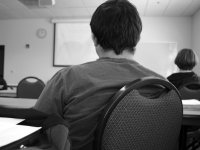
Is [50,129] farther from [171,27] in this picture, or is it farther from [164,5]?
[171,27]

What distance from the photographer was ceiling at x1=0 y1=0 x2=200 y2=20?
4.69 metres

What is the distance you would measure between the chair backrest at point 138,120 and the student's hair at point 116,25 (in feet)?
0.89

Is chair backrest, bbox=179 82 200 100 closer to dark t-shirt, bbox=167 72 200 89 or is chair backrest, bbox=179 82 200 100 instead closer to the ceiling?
dark t-shirt, bbox=167 72 200 89

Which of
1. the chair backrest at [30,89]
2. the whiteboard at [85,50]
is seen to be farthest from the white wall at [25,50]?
the chair backrest at [30,89]

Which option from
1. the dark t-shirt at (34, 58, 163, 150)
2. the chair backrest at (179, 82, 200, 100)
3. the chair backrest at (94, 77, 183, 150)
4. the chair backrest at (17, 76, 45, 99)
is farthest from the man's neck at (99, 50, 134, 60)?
the chair backrest at (17, 76, 45, 99)

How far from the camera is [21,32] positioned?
629 centimetres

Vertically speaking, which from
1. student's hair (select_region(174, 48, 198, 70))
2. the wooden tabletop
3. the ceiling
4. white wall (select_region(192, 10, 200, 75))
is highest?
the ceiling

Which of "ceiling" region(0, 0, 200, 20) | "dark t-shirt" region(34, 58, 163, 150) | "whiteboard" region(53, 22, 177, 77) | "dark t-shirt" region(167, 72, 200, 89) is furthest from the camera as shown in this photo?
"whiteboard" region(53, 22, 177, 77)

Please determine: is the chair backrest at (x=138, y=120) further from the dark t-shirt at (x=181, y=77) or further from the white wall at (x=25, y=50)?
the white wall at (x=25, y=50)

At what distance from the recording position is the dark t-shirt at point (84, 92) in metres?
0.67

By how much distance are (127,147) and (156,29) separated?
5435mm

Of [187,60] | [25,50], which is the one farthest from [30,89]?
[25,50]

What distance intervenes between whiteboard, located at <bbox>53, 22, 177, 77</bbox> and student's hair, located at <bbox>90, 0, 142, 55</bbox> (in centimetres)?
483

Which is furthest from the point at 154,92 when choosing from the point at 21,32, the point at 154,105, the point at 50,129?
the point at 21,32
